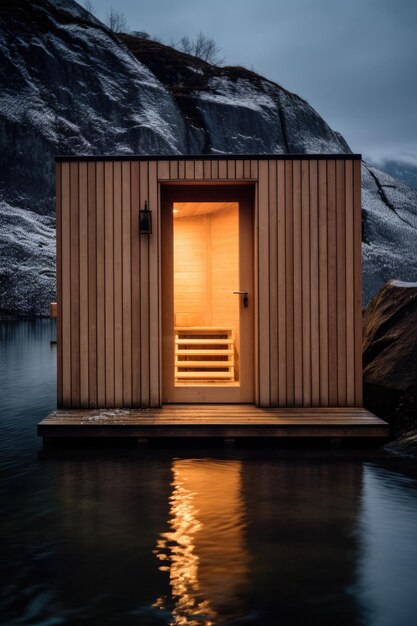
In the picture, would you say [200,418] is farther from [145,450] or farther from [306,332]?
[306,332]

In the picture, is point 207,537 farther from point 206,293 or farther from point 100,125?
point 100,125

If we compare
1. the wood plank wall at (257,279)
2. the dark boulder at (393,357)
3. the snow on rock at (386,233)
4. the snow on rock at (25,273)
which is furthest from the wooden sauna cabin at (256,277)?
the snow on rock at (386,233)

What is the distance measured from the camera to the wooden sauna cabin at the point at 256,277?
6.76 m

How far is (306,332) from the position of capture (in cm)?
677

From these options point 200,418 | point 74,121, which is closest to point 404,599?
point 200,418

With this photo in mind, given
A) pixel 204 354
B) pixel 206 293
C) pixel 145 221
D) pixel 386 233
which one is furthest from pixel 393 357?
pixel 386 233

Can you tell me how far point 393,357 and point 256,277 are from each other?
64.7 inches

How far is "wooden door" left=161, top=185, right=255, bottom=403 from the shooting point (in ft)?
23.1

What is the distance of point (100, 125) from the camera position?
37.7 meters

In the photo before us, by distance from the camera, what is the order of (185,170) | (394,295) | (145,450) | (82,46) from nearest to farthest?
(145,450)
(185,170)
(394,295)
(82,46)

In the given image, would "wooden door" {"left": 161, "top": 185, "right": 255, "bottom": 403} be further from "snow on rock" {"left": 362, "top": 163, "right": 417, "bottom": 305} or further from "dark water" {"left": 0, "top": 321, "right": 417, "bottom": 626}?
"snow on rock" {"left": 362, "top": 163, "right": 417, "bottom": 305}

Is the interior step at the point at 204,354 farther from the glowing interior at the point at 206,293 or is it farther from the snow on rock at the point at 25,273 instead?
the snow on rock at the point at 25,273

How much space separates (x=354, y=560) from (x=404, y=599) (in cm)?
45

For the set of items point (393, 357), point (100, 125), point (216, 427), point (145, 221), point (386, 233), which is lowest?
point (216, 427)
